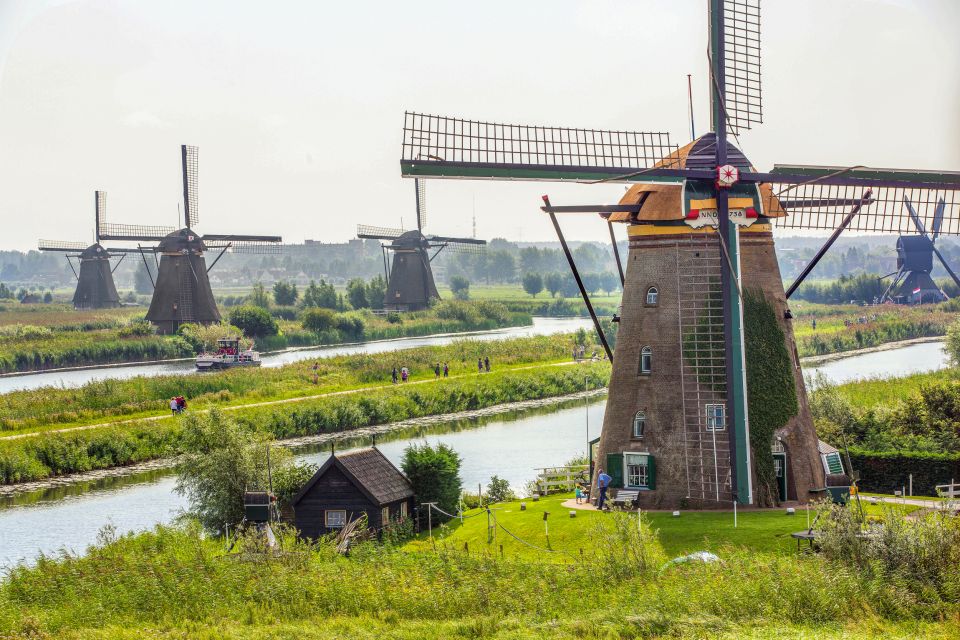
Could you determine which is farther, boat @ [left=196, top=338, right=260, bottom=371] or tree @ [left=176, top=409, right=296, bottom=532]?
boat @ [left=196, top=338, right=260, bottom=371]

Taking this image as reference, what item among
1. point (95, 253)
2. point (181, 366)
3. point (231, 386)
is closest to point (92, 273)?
point (95, 253)

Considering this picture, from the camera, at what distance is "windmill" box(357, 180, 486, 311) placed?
77.1 metres

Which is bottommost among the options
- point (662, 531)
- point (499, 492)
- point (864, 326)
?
point (499, 492)

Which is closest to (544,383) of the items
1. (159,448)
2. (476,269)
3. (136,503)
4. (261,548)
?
(159,448)

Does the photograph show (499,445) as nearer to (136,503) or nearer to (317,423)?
(317,423)

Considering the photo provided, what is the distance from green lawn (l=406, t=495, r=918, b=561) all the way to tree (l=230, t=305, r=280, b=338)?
147ft

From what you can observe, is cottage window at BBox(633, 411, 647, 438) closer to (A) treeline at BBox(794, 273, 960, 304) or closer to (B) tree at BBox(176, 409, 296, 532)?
(B) tree at BBox(176, 409, 296, 532)

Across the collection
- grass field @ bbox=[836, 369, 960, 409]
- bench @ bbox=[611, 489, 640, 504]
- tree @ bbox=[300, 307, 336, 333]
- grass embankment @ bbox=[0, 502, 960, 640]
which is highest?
tree @ bbox=[300, 307, 336, 333]

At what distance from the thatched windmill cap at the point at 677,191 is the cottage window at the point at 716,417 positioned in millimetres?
→ 3066

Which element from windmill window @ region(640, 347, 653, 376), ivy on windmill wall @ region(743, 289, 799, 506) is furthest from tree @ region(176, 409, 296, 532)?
ivy on windmill wall @ region(743, 289, 799, 506)

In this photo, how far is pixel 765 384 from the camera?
1962 centimetres

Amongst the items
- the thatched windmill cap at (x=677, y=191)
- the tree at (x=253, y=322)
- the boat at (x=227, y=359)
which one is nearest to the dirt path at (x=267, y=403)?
the boat at (x=227, y=359)

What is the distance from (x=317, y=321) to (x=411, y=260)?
38.8 feet

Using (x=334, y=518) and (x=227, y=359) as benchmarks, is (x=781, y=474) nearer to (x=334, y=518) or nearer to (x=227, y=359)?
(x=334, y=518)
